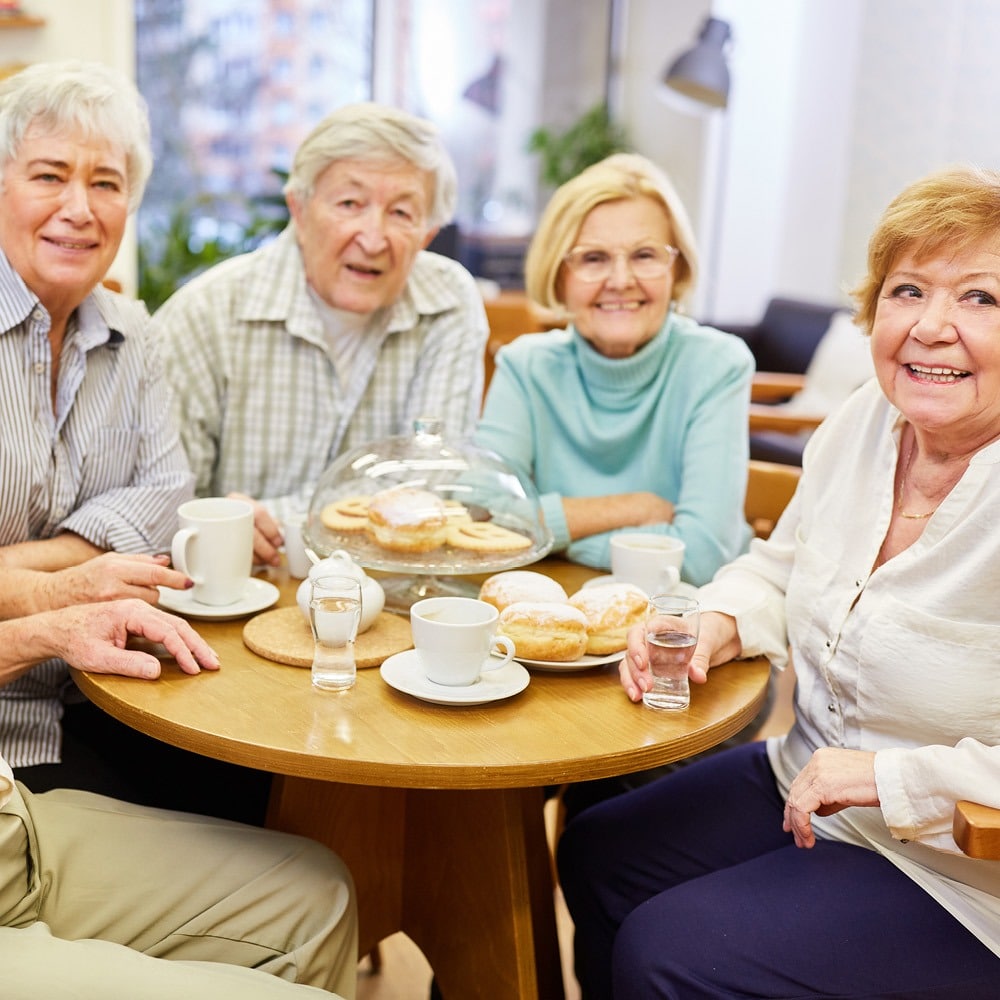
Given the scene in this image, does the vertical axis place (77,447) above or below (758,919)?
above

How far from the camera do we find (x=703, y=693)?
4.55 feet

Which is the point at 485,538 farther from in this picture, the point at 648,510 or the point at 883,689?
the point at 883,689

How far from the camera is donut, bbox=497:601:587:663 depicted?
1370 mm

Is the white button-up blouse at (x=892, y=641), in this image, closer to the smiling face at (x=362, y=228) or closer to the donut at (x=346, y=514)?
the donut at (x=346, y=514)

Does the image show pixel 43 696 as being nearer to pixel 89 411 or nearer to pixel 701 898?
pixel 89 411

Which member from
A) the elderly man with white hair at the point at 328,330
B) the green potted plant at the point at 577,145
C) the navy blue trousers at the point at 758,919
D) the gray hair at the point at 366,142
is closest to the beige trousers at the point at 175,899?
the navy blue trousers at the point at 758,919

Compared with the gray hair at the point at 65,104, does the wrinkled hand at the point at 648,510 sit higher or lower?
lower

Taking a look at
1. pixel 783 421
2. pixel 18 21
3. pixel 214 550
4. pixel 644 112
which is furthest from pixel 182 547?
pixel 644 112

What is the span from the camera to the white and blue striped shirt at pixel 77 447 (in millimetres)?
1602

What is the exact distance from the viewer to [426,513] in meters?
1.56

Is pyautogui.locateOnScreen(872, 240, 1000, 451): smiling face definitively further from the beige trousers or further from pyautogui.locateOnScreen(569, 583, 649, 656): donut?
the beige trousers

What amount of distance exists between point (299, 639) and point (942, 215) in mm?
896

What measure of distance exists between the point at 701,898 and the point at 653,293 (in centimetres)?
103

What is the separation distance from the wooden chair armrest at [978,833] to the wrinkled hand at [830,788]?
0.11 metres
